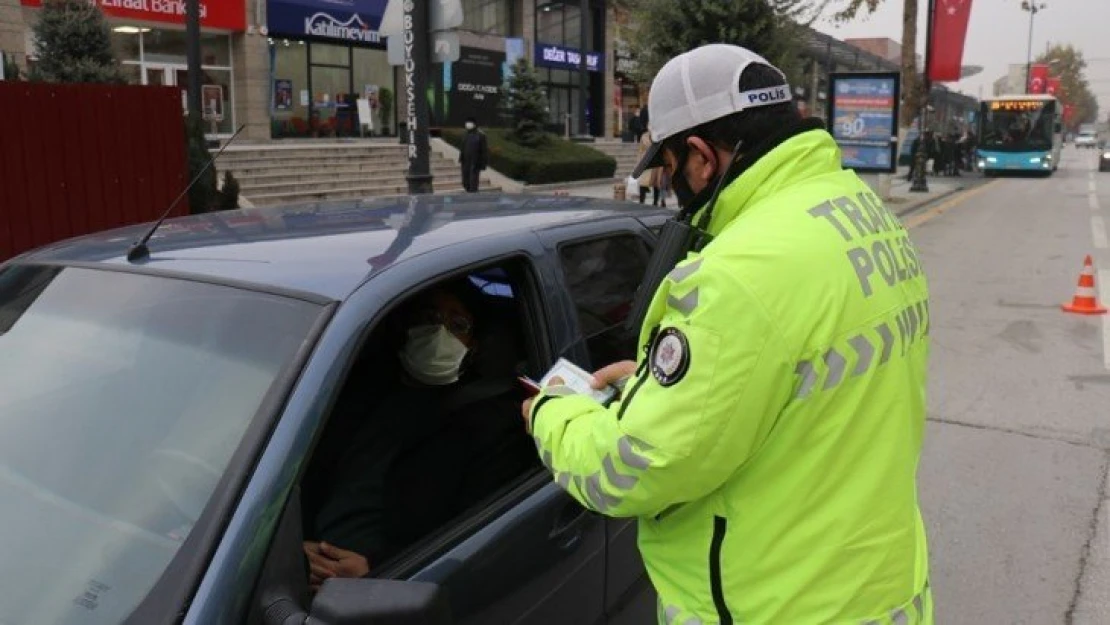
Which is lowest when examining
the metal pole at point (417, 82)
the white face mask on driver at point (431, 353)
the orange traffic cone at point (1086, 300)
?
the orange traffic cone at point (1086, 300)

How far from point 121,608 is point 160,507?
232 millimetres

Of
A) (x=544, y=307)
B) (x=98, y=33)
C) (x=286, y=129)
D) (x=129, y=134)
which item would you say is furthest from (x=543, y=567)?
(x=286, y=129)

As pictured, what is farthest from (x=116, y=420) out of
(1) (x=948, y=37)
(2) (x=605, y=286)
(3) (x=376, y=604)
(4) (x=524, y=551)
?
(1) (x=948, y=37)

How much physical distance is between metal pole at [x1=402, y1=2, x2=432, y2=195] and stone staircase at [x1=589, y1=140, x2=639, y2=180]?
19714 mm

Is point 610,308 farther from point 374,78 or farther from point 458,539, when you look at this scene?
point 374,78

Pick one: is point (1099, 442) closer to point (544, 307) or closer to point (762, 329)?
point (544, 307)

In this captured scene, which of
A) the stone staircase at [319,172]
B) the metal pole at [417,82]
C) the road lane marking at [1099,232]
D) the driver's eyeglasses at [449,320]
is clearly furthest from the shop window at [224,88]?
the driver's eyeglasses at [449,320]

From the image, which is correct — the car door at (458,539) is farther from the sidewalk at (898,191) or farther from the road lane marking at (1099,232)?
the sidewalk at (898,191)

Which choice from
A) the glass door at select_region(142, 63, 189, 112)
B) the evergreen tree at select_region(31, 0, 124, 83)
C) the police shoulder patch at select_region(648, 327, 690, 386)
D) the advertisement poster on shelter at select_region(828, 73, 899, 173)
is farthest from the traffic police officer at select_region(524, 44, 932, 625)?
the glass door at select_region(142, 63, 189, 112)

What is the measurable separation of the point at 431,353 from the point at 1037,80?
74.6m

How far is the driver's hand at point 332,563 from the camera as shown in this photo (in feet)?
6.75

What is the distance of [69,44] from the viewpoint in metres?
13.4

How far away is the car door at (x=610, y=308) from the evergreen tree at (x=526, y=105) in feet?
74.3

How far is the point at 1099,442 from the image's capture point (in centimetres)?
554
